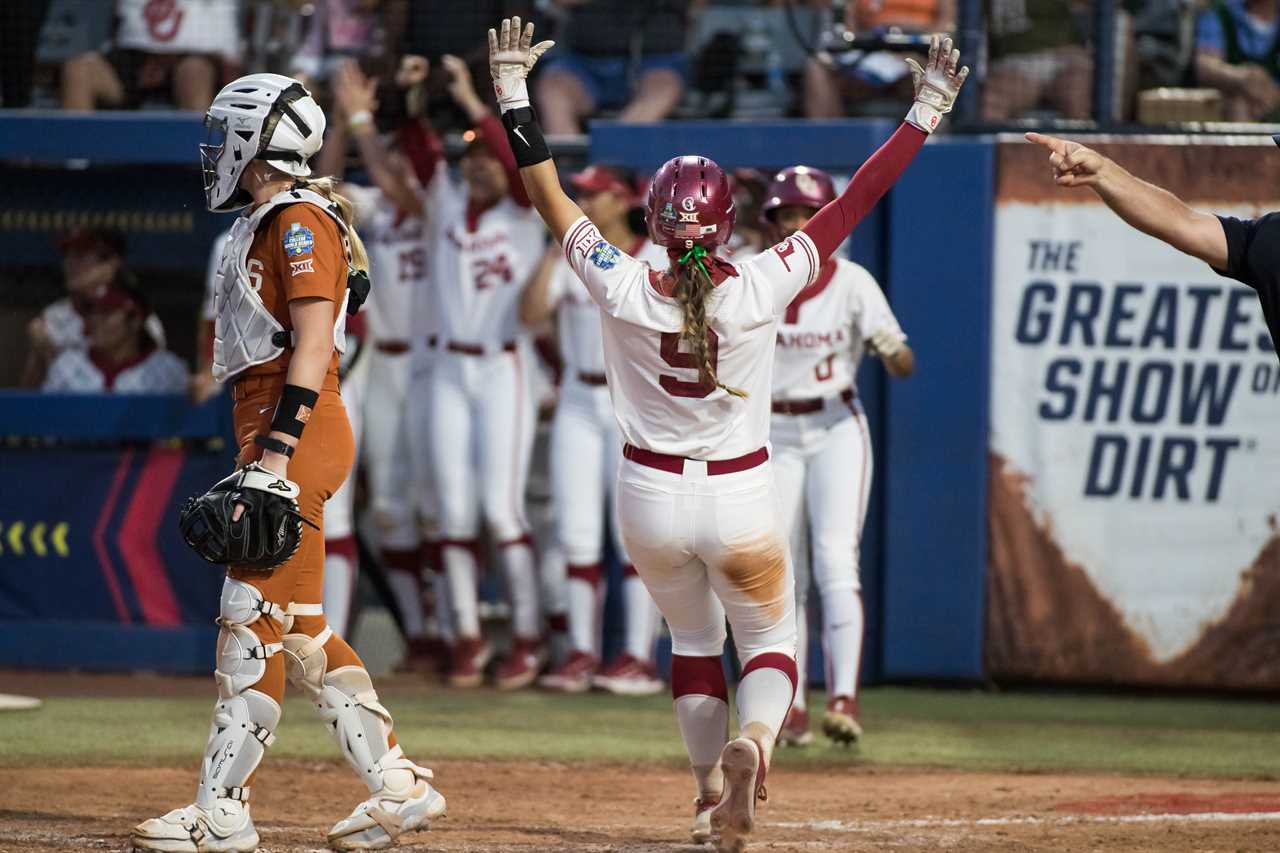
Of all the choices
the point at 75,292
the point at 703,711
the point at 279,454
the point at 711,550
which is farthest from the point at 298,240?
the point at 75,292

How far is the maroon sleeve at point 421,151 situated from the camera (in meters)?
8.99

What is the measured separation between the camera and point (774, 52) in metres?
10.1

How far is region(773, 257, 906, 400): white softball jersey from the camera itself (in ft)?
22.8

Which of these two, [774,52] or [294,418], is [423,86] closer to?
[774,52]

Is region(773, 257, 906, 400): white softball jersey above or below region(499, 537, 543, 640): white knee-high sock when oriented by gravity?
above

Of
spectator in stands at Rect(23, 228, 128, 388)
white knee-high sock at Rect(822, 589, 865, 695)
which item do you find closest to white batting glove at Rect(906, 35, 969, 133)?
white knee-high sock at Rect(822, 589, 865, 695)

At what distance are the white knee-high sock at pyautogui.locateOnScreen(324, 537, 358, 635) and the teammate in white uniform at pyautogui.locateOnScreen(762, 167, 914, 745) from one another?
8.63ft

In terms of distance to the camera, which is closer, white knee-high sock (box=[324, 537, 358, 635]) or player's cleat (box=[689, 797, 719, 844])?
player's cleat (box=[689, 797, 719, 844])

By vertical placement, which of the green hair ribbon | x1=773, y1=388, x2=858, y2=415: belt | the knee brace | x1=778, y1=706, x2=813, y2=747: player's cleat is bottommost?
x1=778, y1=706, x2=813, y2=747: player's cleat

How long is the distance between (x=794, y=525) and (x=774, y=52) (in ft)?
12.8

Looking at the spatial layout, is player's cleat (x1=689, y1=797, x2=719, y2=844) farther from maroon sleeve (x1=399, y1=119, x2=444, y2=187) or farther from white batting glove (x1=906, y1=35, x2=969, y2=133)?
→ maroon sleeve (x1=399, y1=119, x2=444, y2=187)

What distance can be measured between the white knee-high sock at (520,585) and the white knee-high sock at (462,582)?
0.57 ft

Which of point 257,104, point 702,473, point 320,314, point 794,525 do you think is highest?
point 257,104

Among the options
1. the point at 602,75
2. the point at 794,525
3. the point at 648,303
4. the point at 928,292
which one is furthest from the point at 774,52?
the point at 648,303
